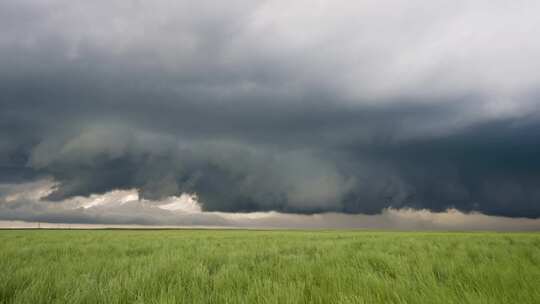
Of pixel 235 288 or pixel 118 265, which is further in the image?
pixel 118 265

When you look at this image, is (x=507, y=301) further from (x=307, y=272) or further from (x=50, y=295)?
(x=50, y=295)

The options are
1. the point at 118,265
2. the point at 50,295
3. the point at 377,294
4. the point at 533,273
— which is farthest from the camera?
the point at 118,265

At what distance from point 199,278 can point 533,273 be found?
14.1 ft

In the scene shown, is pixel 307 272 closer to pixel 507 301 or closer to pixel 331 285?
pixel 331 285

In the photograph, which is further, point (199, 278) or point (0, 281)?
point (199, 278)

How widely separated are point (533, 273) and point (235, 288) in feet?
12.5

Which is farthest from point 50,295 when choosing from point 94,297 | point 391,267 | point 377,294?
point 391,267

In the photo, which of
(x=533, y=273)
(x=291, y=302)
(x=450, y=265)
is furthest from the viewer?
(x=450, y=265)

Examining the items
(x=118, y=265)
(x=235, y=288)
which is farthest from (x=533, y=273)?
(x=118, y=265)

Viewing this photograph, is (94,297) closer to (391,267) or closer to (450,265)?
(391,267)

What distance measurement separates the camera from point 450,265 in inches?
197

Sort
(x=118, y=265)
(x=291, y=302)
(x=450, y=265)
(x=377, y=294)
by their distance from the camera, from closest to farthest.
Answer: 1. (x=291, y=302)
2. (x=377, y=294)
3. (x=450, y=265)
4. (x=118, y=265)

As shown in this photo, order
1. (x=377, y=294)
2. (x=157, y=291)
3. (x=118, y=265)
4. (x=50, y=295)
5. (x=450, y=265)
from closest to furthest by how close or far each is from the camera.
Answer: (x=377, y=294)
(x=50, y=295)
(x=157, y=291)
(x=450, y=265)
(x=118, y=265)

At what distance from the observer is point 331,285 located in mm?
3559
